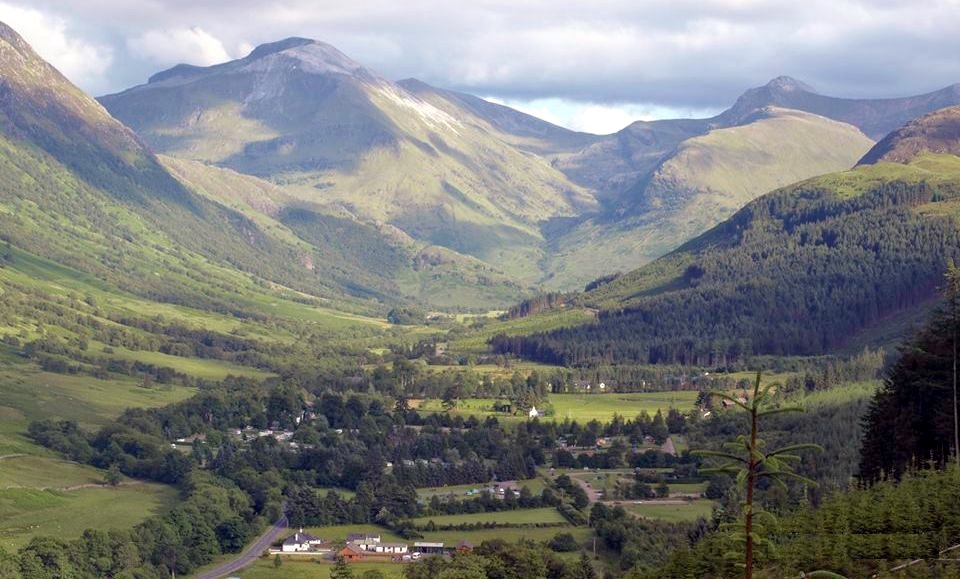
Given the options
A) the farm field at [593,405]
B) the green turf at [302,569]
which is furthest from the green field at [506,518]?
the farm field at [593,405]

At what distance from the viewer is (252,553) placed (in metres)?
107

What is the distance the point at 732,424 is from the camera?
463 ft

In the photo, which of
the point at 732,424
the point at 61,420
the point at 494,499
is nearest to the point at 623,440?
the point at 732,424

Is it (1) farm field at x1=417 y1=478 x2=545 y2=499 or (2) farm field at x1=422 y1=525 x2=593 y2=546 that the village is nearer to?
(2) farm field at x1=422 y1=525 x2=593 y2=546

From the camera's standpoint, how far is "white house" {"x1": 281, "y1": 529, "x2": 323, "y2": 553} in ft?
348

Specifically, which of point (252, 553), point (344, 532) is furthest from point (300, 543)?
point (344, 532)

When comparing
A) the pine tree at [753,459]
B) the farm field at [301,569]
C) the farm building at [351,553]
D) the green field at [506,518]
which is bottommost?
the farm field at [301,569]

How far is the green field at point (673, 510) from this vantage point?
10585cm

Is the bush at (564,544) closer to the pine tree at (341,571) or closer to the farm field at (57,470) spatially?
the pine tree at (341,571)

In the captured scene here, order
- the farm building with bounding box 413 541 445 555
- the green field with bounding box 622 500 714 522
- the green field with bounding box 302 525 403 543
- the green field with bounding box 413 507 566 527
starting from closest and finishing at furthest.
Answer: the farm building with bounding box 413 541 445 555, the green field with bounding box 622 500 714 522, the green field with bounding box 302 525 403 543, the green field with bounding box 413 507 566 527

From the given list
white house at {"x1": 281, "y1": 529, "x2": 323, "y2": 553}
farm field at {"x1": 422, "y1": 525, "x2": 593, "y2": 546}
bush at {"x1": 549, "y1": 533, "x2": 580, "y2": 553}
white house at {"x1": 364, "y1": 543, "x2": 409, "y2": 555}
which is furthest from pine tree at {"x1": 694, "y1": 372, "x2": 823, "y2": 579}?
white house at {"x1": 281, "y1": 529, "x2": 323, "y2": 553}

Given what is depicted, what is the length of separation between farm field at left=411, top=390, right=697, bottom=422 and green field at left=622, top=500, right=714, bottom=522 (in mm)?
49196

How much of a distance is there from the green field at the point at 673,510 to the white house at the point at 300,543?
2662 cm

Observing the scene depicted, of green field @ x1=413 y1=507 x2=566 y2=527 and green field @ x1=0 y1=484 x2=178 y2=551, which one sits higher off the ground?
green field @ x1=0 y1=484 x2=178 y2=551
